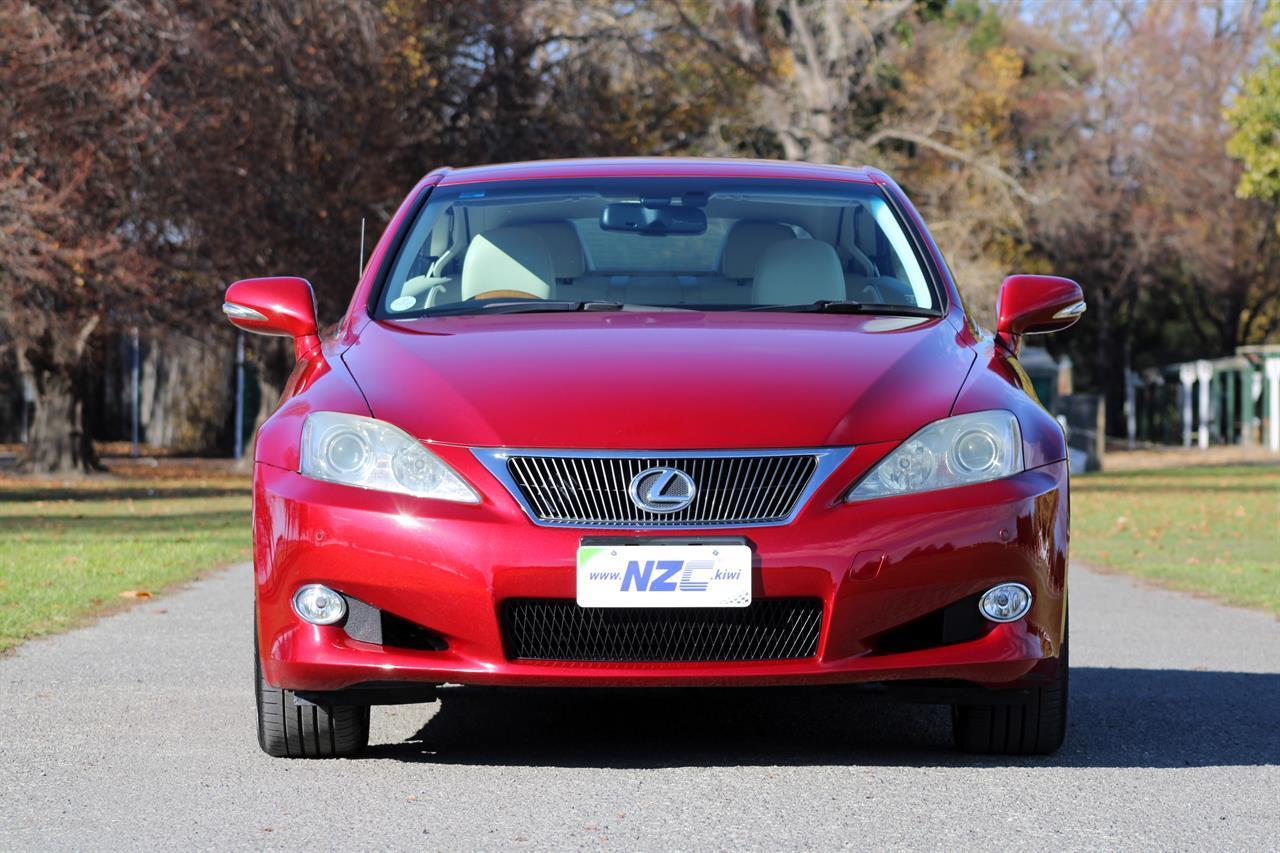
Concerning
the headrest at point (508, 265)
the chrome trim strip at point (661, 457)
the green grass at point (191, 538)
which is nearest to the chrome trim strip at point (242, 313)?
the headrest at point (508, 265)

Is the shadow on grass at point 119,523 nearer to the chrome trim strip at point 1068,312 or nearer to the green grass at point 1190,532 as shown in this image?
the green grass at point 1190,532

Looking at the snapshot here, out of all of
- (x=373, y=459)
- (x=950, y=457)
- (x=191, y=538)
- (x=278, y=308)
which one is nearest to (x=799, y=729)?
(x=950, y=457)

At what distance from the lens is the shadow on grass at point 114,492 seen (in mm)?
24812

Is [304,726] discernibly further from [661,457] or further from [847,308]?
[847,308]

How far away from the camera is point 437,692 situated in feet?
17.9

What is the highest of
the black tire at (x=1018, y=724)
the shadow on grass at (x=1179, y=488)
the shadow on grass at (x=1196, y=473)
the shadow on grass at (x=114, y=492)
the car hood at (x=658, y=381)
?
the car hood at (x=658, y=381)

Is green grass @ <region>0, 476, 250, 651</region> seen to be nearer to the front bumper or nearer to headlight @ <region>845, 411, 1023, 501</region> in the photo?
the front bumper

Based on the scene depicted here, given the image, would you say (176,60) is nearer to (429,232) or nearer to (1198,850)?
(429,232)

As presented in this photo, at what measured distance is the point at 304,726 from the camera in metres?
5.68

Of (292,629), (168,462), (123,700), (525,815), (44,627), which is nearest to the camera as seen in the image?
(525,815)

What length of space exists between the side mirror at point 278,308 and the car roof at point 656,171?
82cm

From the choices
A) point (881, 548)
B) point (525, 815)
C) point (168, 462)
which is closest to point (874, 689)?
point (881, 548)

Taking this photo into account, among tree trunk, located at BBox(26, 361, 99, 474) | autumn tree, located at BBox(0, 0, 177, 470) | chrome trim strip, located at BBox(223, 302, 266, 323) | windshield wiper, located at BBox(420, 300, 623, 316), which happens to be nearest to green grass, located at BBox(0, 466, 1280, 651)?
tree trunk, located at BBox(26, 361, 99, 474)

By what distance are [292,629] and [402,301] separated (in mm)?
1397
